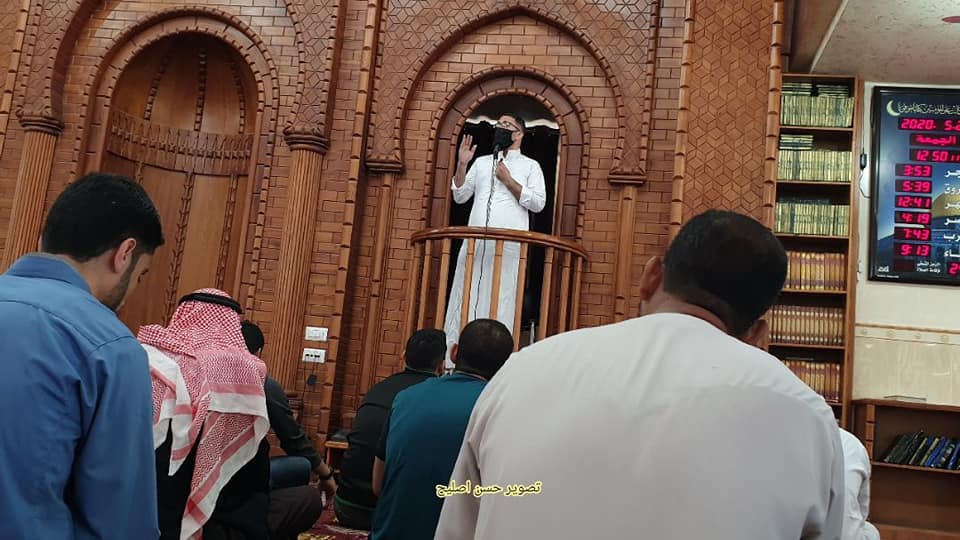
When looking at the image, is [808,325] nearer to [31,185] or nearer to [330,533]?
[330,533]

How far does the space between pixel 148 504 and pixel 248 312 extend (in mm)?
4270

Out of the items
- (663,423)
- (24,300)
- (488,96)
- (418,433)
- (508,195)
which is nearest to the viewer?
(663,423)

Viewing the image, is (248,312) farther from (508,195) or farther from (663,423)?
(663,423)

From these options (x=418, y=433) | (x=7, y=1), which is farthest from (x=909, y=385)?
(x=7, y=1)

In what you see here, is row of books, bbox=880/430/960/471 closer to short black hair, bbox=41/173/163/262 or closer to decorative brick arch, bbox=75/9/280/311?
decorative brick arch, bbox=75/9/280/311

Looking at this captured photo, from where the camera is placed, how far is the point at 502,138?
199 inches

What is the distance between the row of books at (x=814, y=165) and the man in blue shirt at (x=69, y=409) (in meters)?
4.73

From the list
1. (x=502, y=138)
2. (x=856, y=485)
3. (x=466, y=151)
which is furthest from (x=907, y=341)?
(x=856, y=485)

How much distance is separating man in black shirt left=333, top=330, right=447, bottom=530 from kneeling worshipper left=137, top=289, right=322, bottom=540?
417 mm

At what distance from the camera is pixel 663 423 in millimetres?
972

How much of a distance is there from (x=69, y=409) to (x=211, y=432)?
111cm

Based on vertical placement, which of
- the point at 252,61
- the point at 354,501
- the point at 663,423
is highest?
the point at 252,61

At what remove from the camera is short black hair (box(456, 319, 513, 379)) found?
238 centimetres

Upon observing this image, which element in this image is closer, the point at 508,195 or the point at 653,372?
the point at 653,372
